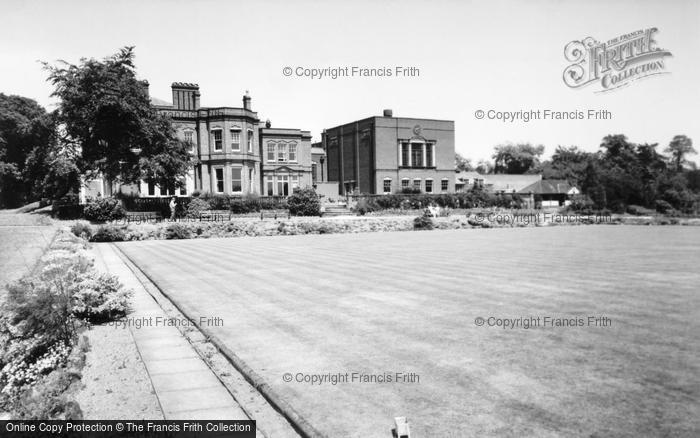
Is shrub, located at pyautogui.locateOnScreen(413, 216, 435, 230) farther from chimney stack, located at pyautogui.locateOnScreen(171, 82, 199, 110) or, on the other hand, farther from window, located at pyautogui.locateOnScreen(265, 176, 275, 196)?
chimney stack, located at pyautogui.locateOnScreen(171, 82, 199, 110)

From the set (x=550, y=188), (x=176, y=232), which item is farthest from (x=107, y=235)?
(x=550, y=188)

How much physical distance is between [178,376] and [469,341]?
3808 mm

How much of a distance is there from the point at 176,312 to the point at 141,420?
15.4ft

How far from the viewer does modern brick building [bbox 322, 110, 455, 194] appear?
188 ft

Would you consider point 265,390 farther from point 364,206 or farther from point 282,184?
point 282,184

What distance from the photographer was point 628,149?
78.7 m

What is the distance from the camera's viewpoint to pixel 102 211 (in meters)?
32.4

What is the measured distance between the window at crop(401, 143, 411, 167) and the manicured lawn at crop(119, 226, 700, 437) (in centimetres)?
4486

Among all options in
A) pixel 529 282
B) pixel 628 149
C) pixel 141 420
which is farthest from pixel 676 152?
pixel 141 420

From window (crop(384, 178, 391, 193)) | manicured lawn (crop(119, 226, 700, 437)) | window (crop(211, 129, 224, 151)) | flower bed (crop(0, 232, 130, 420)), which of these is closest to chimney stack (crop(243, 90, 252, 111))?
window (crop(211, 129, 224, 151))

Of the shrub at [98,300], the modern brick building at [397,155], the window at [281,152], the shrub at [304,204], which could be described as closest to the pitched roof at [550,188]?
the modern brick building at [397,155]

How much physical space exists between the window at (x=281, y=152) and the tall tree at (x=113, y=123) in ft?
45.9

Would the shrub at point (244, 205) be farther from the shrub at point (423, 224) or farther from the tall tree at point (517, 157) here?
the tall tree at point (517, 157)

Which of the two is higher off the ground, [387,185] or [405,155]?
[405,155]
